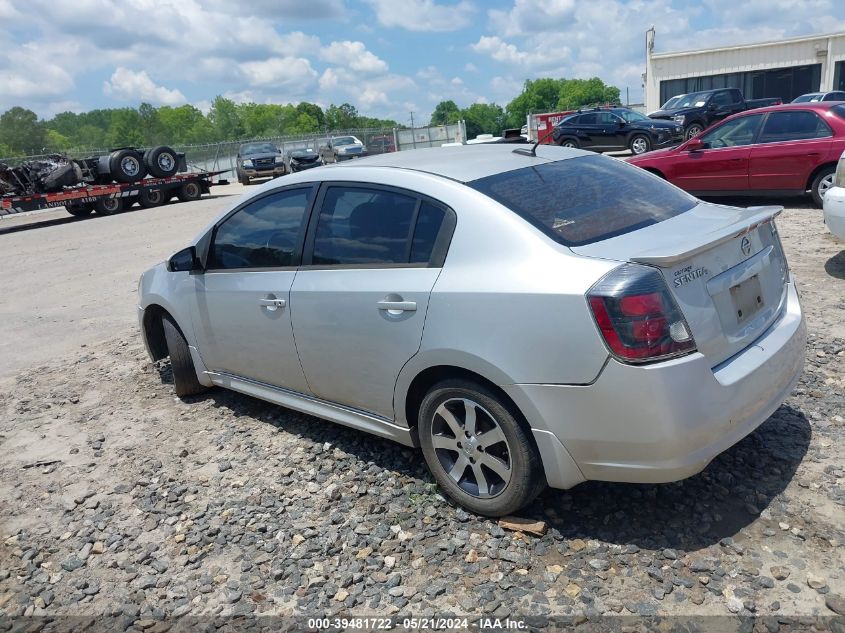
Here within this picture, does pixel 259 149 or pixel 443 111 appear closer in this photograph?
pixel 259 149

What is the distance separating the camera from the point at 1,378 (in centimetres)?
627

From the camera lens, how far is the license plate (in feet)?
9.75

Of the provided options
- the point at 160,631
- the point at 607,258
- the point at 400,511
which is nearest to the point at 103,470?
the point at 160,631

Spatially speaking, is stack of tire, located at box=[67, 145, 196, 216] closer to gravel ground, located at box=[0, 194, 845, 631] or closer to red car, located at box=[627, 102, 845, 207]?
red car, located at box=[627, 102, 845, 207]

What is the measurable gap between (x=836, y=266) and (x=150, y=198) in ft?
68.4

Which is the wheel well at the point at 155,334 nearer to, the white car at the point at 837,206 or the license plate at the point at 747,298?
the license plate at the point at 747,298

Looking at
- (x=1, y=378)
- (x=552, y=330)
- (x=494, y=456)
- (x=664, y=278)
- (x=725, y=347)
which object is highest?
(x=664, y=278)

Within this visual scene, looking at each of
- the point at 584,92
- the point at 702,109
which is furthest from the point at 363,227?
the point at 584,92

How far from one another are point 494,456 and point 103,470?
2592 mm

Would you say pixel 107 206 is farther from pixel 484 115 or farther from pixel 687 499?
pixel 484 115

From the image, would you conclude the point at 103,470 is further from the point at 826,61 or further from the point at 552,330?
the point at 826,61

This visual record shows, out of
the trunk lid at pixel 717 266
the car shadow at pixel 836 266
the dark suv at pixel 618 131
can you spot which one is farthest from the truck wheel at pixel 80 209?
the trunk lid at pixel 717 266

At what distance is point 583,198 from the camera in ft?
11.0

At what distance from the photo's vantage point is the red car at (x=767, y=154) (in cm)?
941
